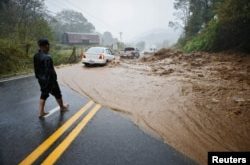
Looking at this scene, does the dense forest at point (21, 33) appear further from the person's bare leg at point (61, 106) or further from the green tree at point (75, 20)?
the green tree at point (75, 20)

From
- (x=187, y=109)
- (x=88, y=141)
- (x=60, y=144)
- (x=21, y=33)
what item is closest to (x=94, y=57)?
(x=187, y=109)

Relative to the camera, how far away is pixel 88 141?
14.2 feet

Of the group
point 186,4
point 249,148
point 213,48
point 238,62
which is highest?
point 186,4

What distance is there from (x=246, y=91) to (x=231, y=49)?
14.3m

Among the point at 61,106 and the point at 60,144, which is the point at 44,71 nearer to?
the point at 61,106

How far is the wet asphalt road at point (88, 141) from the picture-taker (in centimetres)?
365

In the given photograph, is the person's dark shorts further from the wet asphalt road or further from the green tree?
the green tree

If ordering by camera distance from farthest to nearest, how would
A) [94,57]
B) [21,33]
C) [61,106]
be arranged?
[21,33]
[94,57]
[61,106]

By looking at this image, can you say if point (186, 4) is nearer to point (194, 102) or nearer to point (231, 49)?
point (231, 49)

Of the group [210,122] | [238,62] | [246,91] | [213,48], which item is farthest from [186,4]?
[210,122]

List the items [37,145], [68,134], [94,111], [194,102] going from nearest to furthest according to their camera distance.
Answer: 1. [37,145]
2. [68,134]
3. [94,111]
4. [194,102]

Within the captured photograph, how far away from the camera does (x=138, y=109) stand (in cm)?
665

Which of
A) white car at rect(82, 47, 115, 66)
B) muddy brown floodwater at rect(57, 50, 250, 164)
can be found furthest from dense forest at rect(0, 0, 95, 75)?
muddy brown floodwater at rect(57, 50, 250, 164)

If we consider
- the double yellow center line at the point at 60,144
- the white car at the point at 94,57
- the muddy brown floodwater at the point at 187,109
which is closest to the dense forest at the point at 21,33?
the white car at the point at 94,57
